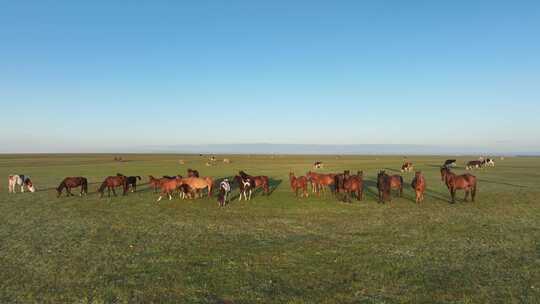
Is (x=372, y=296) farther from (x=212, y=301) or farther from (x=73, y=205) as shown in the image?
(x=73, y=205)

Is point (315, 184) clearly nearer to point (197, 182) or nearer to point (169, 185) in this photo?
point (197, 182)

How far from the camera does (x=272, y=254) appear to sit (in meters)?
10.2

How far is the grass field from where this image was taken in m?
7.47

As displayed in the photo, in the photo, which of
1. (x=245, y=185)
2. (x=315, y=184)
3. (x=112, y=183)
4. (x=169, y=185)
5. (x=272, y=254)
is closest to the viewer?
(x=272, y=254)

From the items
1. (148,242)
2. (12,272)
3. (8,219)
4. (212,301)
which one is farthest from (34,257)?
(8,219)

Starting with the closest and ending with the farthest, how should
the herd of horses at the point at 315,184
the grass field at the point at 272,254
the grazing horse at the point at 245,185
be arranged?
the grass field at the point at 272,254, the herd of horses at the point at 315,184, the grazing horse at the point at 245,185

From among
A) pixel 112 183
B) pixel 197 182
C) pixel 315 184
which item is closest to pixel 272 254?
pixel 197 182

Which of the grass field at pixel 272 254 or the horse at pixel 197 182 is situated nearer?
the grass field at pixel 272 254

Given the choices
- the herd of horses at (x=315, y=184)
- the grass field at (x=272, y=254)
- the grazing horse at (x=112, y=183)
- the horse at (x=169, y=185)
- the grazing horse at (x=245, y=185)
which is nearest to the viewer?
the grass field at (x=272, y=254)

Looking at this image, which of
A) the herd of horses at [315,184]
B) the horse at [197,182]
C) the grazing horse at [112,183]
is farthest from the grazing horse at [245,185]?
the grazing horse at [112,183]

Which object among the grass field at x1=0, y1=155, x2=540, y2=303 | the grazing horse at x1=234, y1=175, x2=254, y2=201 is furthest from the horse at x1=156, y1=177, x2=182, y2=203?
the grazing horse at x1=234, y1=175, x2=254, y2=201

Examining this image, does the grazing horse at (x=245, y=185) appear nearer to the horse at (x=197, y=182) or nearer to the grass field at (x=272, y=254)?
the horse at (x=197, y=182)

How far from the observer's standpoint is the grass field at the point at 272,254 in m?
7.47

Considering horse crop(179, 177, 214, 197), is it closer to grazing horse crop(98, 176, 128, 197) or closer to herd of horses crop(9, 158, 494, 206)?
herd of horses crop(9, 158, 494, 206)
